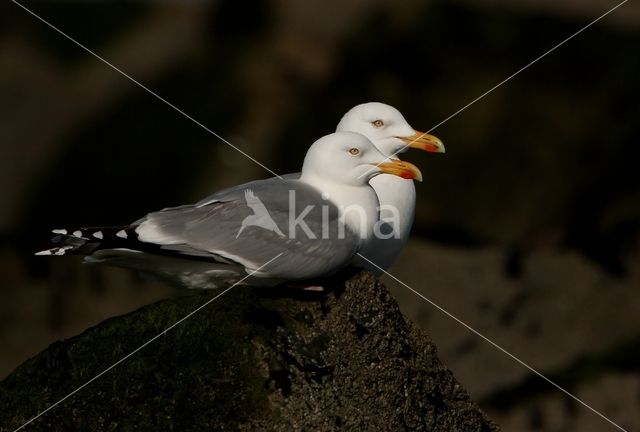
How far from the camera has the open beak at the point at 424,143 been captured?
659 cm

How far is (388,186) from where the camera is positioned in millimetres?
6391

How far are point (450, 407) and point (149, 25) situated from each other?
4.83m

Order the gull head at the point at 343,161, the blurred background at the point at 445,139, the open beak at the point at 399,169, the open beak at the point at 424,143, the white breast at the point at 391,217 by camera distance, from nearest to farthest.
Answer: the gull head at the point at 343,161
the open beak at the point at 399,169
the white breast at the point at 391,217
the open beak at the point at 424,143
the blurred background at the point at 445,139

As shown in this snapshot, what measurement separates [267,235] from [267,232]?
14 mm

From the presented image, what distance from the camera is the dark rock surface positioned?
188 inches

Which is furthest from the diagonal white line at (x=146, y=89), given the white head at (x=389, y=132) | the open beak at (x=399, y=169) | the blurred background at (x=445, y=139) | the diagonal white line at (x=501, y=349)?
the open beak at (x=399, y=169)

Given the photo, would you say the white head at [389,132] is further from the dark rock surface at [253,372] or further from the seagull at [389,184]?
the dark rock surface at [253,372]

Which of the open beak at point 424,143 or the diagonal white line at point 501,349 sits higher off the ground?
the open beak at point 424,143

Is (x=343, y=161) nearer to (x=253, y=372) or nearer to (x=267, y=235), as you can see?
(x=267, y=235)

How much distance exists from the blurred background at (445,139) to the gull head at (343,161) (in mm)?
3163

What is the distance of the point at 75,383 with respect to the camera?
16.8ft

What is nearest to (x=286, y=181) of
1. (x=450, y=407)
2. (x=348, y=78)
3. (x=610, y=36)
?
(x=450, y=407)

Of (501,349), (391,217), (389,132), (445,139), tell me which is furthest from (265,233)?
(501,349)

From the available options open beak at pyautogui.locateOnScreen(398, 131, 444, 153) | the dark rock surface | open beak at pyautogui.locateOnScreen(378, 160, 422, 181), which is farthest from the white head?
the dark rock surface
